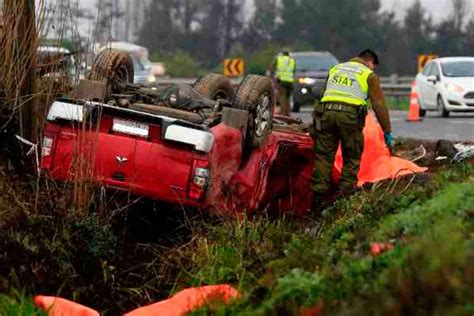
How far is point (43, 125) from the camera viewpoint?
8.35 metres

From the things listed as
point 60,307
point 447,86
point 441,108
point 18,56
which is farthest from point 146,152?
point 441,108

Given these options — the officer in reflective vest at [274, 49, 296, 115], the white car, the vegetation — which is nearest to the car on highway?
the officer in reflective vest at [274, 49, 296, 115]

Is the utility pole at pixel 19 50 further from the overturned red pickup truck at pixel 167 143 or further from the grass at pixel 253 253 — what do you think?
the grass at pixel 253 253

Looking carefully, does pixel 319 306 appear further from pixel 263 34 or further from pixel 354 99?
pixel 263 34

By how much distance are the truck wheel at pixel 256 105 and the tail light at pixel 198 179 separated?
803mm

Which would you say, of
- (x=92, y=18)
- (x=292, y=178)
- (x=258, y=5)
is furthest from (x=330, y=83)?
(x=258, y=5)

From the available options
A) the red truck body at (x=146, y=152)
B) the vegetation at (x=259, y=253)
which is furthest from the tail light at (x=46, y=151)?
the vegetation at (x=259, y=253)

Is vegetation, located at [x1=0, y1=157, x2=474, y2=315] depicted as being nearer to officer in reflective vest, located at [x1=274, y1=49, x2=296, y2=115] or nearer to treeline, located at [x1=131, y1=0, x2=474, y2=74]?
officer in reflective vest, located at [x1=274, y1=49, x2=296, y2=115]

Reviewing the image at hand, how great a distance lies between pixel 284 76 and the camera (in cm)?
2455

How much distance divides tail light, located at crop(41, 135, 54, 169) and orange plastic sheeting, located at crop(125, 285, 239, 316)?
245cm

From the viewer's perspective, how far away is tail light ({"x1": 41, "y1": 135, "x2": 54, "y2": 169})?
8094 mm

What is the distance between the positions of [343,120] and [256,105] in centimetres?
126

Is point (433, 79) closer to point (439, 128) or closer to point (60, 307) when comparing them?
point (439, 128)

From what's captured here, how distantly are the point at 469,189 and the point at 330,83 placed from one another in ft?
14.8
